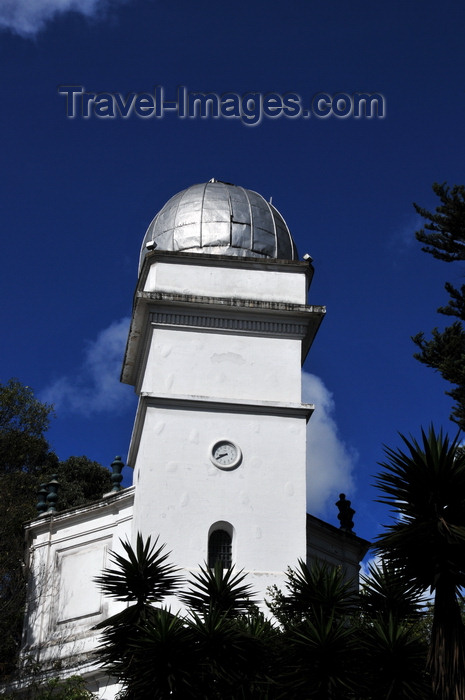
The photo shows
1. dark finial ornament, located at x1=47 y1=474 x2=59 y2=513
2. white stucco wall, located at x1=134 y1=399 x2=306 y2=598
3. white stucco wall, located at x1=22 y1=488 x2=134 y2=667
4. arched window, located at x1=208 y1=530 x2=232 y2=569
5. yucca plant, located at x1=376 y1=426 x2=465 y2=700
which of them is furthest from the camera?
dark finial ornament, located at x1=47 y1=474 x2=59 y2=513

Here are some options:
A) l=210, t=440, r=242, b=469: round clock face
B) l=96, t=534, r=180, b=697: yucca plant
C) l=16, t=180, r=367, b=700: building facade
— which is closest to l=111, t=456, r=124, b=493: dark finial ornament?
l=16, t=180, r=367, b=700: building facade

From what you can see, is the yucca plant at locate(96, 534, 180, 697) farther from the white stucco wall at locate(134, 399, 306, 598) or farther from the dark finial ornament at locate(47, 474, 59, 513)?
the dark finial ornament at locate(47, 474, 59, 513)

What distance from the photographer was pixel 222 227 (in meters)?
24.2

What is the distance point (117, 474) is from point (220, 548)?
176 inches

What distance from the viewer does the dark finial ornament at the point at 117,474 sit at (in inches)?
938

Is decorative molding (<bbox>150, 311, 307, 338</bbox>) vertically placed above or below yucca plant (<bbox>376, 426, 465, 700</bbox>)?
above

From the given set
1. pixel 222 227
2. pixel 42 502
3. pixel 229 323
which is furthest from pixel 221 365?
pixel 42 502

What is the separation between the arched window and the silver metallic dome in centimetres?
679

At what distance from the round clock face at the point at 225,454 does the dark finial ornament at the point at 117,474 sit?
3475 millimetres

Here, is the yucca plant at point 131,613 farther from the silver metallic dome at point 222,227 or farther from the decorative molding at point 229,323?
the silver metallic dome at point 222,227

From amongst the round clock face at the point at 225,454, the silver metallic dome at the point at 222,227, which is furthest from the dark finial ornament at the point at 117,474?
the silver metallic dome at the point at 222,227

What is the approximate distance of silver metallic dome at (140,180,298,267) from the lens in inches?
949

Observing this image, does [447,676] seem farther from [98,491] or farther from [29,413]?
[98,491]

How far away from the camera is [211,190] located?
25.0 metres
